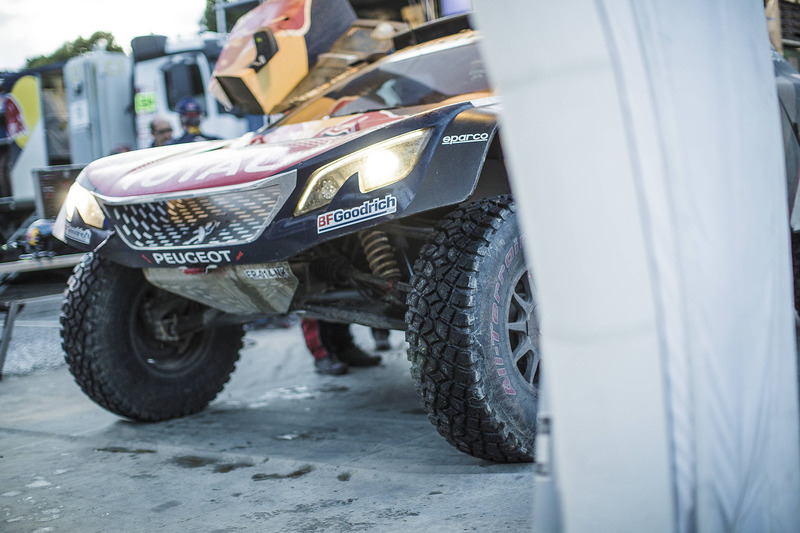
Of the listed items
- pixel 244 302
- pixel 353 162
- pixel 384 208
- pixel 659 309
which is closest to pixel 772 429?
pixel 659 309

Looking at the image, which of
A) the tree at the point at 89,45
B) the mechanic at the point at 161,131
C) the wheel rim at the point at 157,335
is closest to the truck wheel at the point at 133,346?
the wheel rim at the point at 157,335

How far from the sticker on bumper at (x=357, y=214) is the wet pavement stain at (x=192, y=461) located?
38.9 inches

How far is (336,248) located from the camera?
3045mm

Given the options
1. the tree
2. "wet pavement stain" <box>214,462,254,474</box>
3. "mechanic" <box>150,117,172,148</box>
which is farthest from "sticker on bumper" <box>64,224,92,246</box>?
the tree

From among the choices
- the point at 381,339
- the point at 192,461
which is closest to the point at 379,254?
the point at 192,461

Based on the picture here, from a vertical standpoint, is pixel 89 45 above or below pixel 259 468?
above

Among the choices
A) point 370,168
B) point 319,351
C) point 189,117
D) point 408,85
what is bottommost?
point 319,351

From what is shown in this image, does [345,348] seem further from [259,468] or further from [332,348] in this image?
[259,468]

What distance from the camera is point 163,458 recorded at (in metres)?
2.88

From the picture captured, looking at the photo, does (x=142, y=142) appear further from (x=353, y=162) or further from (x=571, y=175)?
(x=571, y=175)

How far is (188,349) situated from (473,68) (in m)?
1.78

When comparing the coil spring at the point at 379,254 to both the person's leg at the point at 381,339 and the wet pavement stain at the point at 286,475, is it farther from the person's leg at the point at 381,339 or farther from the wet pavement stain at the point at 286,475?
the person's leg at the point at 381,339

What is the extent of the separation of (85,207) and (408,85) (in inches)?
54.3

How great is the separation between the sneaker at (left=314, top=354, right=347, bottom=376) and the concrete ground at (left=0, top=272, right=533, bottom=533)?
0.39ft
